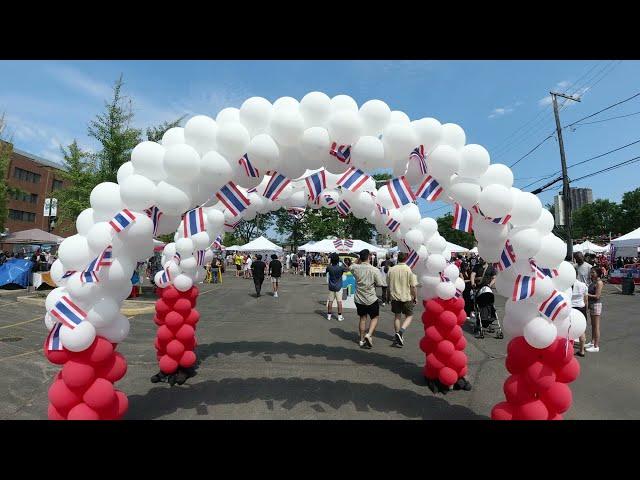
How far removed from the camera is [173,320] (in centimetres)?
554

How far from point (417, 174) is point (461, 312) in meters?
2.65

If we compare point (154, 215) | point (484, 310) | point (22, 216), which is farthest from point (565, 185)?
point (22, 216)

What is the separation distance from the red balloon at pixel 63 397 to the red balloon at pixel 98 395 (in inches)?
3.3

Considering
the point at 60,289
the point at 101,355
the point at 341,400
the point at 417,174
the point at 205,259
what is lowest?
the point at 341,400

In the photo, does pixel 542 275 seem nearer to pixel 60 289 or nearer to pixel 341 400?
pixel 341 400

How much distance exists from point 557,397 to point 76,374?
13.8 ft

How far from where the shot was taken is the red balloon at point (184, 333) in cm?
554

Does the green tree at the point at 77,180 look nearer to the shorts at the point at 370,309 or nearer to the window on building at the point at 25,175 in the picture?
the shorts at the point at 370,309

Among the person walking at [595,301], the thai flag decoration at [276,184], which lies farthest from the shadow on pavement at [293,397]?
the person walking at [595,301]

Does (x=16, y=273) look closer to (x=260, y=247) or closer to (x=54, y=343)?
(x=260, y=247)

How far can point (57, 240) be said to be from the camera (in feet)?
68.4

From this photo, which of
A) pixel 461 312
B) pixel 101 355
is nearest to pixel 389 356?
pixel 461 312

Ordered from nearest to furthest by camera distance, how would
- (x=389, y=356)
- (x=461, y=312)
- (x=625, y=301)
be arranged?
1. (x=461, y=312)
2. (x=389, y=356)
3. (x=625, y=301)

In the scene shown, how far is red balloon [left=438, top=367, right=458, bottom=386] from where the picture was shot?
5.00 meters
